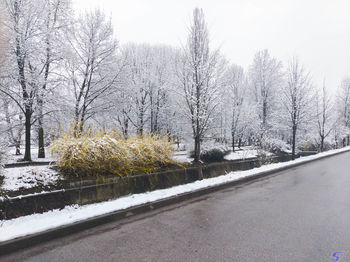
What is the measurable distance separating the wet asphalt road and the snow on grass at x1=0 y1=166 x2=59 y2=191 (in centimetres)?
166

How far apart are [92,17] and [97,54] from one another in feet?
7.88

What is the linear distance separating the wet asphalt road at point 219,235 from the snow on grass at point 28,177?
1657mm

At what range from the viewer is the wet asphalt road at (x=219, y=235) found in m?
3.37

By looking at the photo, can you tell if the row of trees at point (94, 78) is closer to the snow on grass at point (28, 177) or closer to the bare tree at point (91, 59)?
the bare tree at point (91, 59)

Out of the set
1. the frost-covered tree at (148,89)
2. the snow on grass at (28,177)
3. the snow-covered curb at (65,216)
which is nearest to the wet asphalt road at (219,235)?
the snow-covered curb at (65,216)

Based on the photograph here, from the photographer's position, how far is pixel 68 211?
16.2 ft

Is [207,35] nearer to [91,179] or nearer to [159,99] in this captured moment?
[91,179]

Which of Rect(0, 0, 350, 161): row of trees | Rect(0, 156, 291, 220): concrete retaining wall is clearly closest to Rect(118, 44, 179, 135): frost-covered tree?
Rect(0, 0, 350, 161): row of trees

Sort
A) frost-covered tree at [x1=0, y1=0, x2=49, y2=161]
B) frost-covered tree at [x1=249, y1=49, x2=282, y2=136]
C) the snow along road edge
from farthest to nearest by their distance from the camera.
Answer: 1. frost-covered tree at [x1=249, y1=49, x2=282, y2=136]
2. frost-covered tree at [x1=0, y1=0, x2=49, y2=161]
3. the snow along road edge

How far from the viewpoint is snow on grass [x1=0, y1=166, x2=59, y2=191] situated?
15.7ft

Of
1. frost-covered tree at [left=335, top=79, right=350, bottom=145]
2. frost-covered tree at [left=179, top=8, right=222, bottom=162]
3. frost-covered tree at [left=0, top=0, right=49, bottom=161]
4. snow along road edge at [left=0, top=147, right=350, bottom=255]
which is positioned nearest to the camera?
snow along road edge at [left=0, top=147, right=350, bottom=255]

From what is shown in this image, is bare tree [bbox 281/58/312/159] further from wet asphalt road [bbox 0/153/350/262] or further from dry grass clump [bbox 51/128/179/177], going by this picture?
dry grass clump [bbox 51/128/179/177]

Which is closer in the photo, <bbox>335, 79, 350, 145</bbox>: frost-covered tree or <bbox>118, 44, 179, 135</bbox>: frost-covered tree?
<bbox>118, 44, 179, 135</bbox>: frost-covered tree

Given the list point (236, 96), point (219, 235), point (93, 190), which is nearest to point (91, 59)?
point (93, 190)
